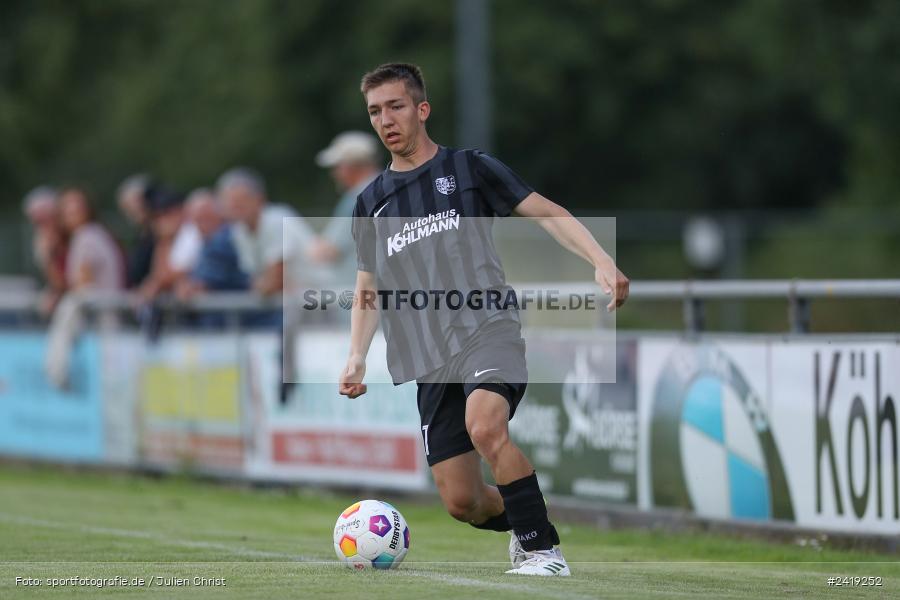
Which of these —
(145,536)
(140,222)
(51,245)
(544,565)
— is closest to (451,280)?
(544,565)

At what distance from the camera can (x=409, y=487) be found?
517 inches

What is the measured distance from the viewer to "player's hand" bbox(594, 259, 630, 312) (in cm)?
730

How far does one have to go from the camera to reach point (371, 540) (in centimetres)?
795

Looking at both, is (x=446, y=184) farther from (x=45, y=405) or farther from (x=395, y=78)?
(x=45, y=405)

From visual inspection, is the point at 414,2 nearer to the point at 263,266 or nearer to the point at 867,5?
the point at 867,5

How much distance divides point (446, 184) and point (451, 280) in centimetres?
47

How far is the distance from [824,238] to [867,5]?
4.49 meters

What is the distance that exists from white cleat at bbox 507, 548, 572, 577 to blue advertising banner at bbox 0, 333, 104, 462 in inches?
377

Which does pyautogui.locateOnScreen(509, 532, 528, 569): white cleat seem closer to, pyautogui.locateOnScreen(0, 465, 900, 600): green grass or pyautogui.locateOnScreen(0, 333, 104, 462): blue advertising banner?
pyautogui.locateOnScreen(0, 465, 900, 600): green grass

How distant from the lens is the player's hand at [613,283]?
7.30 m

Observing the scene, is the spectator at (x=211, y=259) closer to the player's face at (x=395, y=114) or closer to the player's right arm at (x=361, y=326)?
the player's right arm at (x=361, y=326)

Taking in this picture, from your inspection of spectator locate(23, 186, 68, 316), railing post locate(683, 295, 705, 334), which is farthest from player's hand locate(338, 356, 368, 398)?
spectator locate(23, 186, 68, 316)

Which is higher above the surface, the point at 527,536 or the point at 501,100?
the point at 501,100

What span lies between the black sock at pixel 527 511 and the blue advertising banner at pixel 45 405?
959 centimetres
